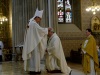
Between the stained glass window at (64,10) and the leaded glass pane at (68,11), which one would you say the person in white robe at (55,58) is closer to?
the stained glass window at (64,10)

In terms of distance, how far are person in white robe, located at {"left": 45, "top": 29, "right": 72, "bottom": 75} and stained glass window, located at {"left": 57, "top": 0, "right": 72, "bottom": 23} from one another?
33.1ft

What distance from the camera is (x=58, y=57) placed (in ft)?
28.1

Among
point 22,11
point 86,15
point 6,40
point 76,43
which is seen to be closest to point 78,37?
point 76,43

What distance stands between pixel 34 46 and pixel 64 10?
1106 centimetres

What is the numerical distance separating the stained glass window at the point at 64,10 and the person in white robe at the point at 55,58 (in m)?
10.1

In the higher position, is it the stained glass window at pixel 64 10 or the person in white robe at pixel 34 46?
the stained glass window at pixel 64 10

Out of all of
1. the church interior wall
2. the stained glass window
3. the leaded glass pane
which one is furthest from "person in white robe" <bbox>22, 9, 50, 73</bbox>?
the leaded glass pane

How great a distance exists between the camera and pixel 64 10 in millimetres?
18938

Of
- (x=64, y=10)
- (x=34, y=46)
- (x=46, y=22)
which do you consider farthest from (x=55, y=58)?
(x=64, y=10)

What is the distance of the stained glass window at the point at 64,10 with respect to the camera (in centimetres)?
1878

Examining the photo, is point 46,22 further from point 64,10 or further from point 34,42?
point 34,42

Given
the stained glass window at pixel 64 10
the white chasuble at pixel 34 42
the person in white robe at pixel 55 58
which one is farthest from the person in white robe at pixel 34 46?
the stained glass window at pixel 64 10

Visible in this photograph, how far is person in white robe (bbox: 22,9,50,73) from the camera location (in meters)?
8.24

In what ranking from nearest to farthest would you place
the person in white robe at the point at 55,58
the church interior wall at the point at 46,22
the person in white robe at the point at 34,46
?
the person in white robe at the point at 34,46 → the person in white robe at the point at 55,58 → the church interior wall at the point at 46,22
